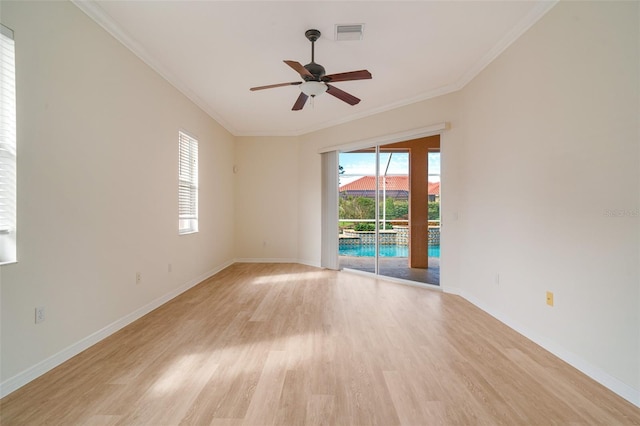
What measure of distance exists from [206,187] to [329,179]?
234cm

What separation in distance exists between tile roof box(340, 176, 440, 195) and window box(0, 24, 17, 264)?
4441 mm

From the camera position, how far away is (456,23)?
2648mm

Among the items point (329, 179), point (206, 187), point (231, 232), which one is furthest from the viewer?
point (231, 232)

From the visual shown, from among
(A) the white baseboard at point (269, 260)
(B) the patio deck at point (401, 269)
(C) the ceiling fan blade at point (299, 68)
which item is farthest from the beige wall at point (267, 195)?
(C) the ceiling fan blade at point (299, 68)

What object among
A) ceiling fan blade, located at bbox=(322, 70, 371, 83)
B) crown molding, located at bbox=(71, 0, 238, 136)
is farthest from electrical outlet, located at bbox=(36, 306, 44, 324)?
ceiling fan blade, located at bbox=(322, 70, 371, 83)

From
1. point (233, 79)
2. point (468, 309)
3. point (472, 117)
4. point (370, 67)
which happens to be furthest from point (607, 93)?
point (233, 79)

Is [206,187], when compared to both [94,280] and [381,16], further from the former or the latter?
[381,16]

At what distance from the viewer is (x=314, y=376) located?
2020mm

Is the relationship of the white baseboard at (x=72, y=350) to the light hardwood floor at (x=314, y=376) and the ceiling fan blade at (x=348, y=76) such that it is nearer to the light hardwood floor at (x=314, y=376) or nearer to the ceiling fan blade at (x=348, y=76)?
the light hardwood floor at (x=314, y=376)

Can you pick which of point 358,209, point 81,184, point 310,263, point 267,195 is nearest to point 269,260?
point 310,263

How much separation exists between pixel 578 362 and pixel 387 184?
134 inches

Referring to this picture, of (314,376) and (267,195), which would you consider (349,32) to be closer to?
(314,376)

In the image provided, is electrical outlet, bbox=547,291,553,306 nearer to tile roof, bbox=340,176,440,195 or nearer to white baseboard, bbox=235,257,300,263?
tile roof, bbox=340,176,440,195

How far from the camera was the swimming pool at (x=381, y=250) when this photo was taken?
15.4 feet
